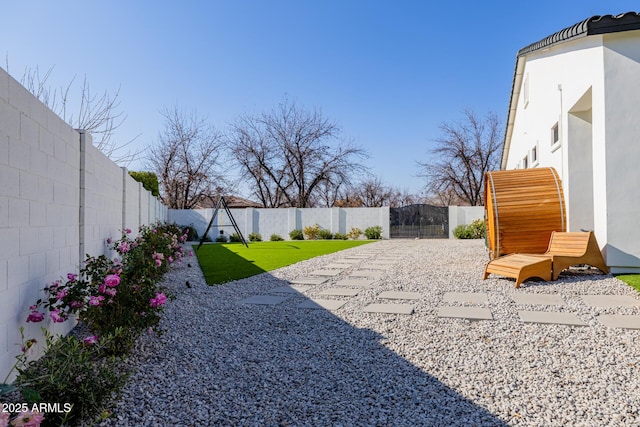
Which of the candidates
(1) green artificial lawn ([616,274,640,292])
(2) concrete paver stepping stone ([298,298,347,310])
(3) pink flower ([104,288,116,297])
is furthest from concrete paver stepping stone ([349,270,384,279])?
(3) pink flower ([104,288,116,297])

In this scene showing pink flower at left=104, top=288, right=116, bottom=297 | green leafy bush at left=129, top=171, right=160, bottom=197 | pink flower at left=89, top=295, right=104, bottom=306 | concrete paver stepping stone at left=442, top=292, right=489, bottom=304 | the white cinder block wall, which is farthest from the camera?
green leafy bush at left=129, top=171, right=160, bottom=197

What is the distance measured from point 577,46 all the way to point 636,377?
22.0 feet

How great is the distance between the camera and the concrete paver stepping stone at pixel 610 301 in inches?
175

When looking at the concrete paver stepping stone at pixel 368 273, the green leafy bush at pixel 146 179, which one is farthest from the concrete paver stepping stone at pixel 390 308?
the green leafy bush at pixel 146 179

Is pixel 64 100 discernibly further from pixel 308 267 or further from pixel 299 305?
pixel 299 305

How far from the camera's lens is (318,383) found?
2621mm

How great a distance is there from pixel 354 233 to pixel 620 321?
16.0 meters

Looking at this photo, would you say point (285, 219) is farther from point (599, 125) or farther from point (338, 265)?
point (599, 125)

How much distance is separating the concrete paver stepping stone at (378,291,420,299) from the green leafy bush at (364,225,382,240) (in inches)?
554

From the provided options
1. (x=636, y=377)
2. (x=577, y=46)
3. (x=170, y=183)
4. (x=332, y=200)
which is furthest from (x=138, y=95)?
(x=332, y=200)

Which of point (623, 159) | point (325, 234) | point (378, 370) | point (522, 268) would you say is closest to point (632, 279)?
point (522, 268)

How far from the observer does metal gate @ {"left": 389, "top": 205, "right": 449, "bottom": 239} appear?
64.5 feet

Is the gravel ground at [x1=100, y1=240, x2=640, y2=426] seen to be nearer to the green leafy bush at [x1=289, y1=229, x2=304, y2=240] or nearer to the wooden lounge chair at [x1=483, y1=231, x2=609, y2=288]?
the wooden lounge chair at [x1=483, y1=231, x2=609, y2=288]

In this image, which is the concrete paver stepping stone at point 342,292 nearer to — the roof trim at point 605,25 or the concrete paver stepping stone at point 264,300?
the concrete paver stepping stone at point 264,300
